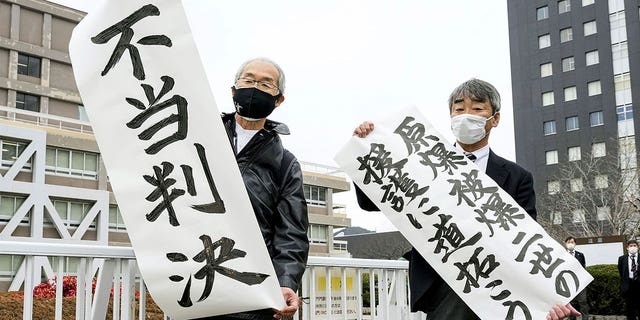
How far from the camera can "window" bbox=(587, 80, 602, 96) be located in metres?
51.5

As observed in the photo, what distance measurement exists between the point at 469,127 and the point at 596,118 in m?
51.7

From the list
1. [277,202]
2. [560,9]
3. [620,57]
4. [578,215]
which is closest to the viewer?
[277,202]

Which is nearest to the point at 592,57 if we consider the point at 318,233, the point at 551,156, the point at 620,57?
the point at 620,57

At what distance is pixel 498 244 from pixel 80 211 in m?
39.8

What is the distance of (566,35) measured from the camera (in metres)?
53.9

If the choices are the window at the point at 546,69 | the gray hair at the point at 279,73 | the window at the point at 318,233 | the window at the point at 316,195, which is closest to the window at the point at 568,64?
the window at the point at 546,69

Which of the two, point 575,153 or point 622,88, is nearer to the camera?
point 622,88

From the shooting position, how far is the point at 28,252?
9.57 feet

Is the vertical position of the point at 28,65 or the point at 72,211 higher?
the point at 28,65

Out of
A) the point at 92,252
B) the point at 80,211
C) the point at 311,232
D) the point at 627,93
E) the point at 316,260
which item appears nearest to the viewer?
the point at 92,252

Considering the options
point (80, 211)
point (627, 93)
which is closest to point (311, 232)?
point (80, 211)

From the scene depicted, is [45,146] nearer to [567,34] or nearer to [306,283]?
[306,283]

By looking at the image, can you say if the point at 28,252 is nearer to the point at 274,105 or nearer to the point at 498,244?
the point at 274,105

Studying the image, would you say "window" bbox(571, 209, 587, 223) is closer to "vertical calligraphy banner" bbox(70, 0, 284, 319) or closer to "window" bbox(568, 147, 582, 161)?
"window" bbox(568, 147, 582, 161)
